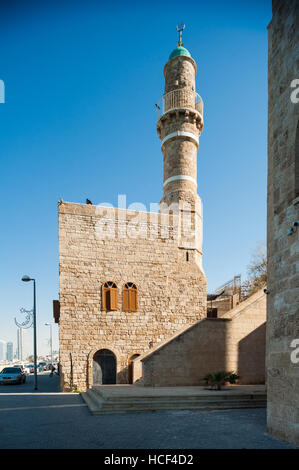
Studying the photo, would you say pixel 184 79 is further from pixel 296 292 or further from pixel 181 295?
pixel 296 292

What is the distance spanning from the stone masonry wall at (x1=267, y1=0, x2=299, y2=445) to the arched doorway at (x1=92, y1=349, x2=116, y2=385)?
11.0m

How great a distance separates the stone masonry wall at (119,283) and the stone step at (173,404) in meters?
5.72

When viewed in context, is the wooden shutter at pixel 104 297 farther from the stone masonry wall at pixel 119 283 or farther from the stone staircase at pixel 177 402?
the stone staircase at pixel 177 402

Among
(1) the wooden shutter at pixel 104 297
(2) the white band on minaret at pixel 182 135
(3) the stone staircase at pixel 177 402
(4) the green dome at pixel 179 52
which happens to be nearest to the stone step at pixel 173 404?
(3) the stone staircase at pixel 177 402

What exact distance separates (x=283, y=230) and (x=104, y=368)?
12.7 meters

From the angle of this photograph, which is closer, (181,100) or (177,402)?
(177,402)

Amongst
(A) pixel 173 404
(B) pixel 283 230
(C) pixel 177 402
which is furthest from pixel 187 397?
(B) pixel 283 230

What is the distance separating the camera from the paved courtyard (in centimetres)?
636

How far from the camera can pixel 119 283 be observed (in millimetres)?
17453

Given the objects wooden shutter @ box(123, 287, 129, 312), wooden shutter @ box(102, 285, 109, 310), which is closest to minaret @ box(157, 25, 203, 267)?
wooden shutter @ box(123, 287, 129, 312)

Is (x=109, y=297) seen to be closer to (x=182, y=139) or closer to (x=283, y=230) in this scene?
(x=182, y=139)

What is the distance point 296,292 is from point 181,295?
12.5m

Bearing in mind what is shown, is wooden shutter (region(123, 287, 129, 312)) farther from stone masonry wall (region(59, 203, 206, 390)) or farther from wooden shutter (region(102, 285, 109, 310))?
wooden shutter (region(102, 285, 109, 310))
